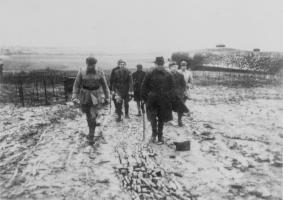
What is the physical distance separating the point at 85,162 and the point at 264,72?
25.8 m

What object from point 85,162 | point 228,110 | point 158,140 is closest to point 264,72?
point 228,110

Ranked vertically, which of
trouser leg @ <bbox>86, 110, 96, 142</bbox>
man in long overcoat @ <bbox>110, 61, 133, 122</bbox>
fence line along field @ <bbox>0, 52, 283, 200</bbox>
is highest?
man in long overcoat @ <bbox>110, 61, 133, 122</bbox>

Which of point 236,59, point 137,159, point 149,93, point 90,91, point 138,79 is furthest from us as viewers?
point 236,59

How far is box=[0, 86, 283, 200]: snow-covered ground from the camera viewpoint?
5496mm

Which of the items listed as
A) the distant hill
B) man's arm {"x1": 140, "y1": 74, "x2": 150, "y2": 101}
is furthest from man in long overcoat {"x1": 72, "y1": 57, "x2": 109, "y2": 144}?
the distant hill

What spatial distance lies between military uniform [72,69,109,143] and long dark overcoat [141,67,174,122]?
38.1 inches

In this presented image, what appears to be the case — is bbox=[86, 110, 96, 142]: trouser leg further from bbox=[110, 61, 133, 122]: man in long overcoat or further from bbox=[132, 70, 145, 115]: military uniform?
bbox=[132, 70, 145, 115]: military uniform

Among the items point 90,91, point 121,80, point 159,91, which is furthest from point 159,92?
point 121,80

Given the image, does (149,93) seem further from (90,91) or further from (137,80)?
(137,80)

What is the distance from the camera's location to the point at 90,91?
7992mm

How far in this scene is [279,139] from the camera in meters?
8.57

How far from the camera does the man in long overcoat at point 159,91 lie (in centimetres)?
797

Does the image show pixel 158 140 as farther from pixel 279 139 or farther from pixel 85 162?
pixel 279 139

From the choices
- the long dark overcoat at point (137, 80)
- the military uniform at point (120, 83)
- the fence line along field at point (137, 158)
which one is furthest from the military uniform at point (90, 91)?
the long dark overcoat at point (137, 80)
